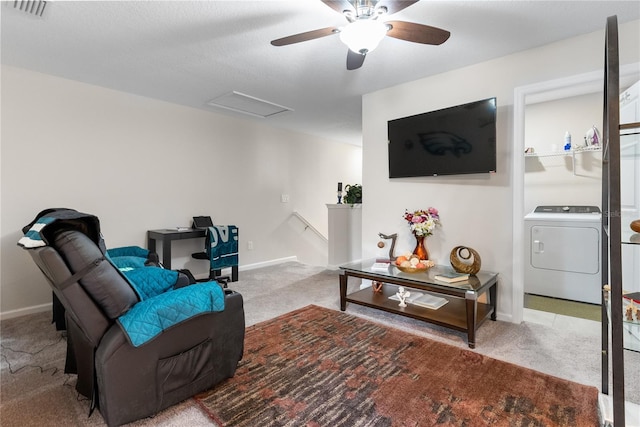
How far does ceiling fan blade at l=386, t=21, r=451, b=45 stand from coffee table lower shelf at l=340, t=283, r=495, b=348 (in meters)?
1.72

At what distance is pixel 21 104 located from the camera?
2.86 m

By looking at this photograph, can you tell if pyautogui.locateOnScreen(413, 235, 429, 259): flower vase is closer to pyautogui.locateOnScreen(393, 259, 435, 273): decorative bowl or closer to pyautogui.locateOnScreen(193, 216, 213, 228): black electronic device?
pyautogui.locateOnScreen(393, 259, 435, 273): decorative bowl

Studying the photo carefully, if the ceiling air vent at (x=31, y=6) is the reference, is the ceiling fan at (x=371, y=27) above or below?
below

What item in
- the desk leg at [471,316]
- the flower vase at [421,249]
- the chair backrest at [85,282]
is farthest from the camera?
the flower vase at [421,249]

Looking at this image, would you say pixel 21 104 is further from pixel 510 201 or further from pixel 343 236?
pixel 510 201

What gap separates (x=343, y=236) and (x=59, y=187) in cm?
340

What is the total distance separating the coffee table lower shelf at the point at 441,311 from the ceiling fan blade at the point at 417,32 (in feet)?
5.64

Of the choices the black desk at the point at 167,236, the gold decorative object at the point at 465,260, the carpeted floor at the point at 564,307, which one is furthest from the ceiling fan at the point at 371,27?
the carpeted floor at the point at 564,307

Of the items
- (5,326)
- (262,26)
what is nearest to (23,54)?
(262,26)

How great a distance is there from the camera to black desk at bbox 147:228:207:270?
11.3ft

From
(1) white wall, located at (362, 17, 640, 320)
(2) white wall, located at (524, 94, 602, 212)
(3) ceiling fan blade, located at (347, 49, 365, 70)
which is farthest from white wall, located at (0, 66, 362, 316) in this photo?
(2) white wall, located at (524, 94, 602, 212)

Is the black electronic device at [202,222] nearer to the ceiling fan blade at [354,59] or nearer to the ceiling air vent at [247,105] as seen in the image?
the ceiling air vent at [247,105]

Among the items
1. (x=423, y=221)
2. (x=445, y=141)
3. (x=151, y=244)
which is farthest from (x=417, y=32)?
(x=151, y=244)

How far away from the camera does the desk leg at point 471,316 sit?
2.15 m
